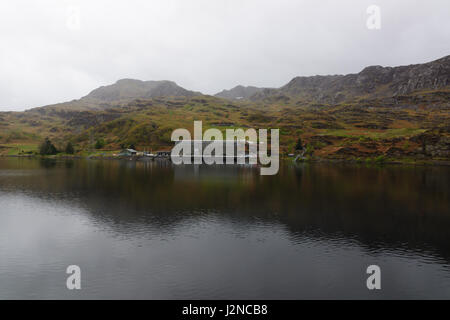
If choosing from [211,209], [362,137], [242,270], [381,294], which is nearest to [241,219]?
[211,209]

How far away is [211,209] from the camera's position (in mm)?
53625

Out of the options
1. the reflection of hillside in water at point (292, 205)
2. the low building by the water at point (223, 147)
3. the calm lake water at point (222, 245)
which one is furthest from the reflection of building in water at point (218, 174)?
the low building by the water at point (223, 147)

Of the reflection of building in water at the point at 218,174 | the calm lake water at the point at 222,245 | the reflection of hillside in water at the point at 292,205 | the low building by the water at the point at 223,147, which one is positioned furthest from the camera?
the low building by the water at the point at 223,147

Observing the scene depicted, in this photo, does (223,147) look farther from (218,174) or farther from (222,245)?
(222,245)

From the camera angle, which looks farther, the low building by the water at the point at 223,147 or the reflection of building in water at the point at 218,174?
the low building by the water at the point at 223,147

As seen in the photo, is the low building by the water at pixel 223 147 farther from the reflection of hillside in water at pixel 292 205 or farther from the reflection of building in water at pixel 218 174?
the reflection of hillside in water at pixel 292 205

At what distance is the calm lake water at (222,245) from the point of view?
25.8 meters

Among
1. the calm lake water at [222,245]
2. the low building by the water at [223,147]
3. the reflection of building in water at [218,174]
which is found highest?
the low building by the water at [223,147]

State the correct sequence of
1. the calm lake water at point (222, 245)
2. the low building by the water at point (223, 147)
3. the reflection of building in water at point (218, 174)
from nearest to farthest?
1. the calm lake water at point (222, 245)
2. the reflection of building in water at point (218, 174)
3. the low building by the water at point (223, 147)

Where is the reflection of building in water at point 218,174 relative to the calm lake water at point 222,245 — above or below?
above

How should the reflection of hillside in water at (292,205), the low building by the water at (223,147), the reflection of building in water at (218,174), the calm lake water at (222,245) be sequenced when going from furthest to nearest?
the low building by the water at (223,147)
the reflection of building in water at (218,174)
the reflection of hillside in water at (292,205)
the calm lake water at (222,245)

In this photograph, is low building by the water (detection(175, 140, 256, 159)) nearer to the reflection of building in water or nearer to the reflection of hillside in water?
the reflection of building in water

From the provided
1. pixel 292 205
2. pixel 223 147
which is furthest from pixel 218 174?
pixel 223 147
